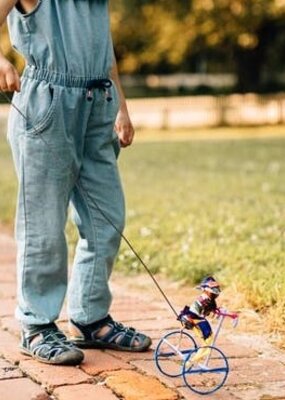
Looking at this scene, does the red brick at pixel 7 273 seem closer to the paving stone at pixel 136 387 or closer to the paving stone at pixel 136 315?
the paving stone at pixel 136 315

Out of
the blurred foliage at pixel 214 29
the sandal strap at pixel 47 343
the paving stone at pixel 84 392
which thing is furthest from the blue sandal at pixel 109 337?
the blurred foliage at pixel 214 29

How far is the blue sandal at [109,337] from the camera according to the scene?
3.94 m

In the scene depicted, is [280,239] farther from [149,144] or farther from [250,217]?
[149,144]

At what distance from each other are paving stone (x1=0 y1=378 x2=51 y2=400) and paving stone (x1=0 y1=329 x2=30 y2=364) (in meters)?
0.28

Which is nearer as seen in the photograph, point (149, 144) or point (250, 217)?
point (250, 217)

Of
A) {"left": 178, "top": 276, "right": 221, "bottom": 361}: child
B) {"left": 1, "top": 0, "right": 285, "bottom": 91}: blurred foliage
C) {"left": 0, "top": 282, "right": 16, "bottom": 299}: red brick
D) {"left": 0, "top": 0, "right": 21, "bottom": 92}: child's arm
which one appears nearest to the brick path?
{"left": 178, "top": 276, "right": 221, "bottom": 361}: child

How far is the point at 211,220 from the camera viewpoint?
6.93 metres

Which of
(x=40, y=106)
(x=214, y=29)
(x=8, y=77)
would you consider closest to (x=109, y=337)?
(x=40, y=106)

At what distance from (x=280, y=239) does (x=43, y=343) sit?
2.53m

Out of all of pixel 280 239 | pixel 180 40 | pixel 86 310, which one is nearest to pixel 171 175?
pixel 280 239

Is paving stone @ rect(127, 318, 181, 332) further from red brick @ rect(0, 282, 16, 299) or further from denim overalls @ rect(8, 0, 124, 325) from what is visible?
red brick @ rect(0, 282, 16, 299)

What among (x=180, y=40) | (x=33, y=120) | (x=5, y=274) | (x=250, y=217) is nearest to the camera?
(x=33, y=120)

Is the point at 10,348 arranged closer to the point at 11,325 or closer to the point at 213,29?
the point at 11,325

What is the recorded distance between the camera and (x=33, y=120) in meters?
3.69
